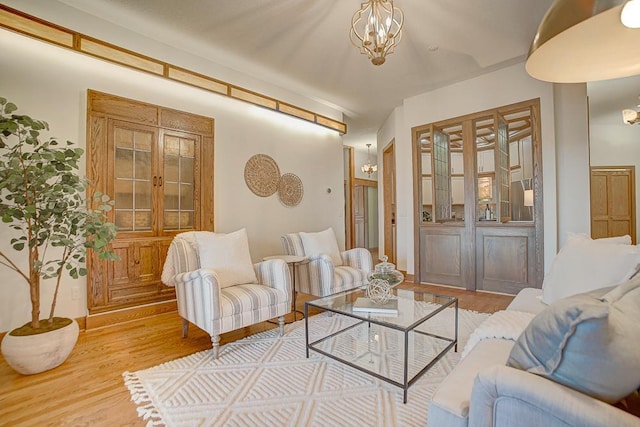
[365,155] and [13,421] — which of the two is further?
[365,155]

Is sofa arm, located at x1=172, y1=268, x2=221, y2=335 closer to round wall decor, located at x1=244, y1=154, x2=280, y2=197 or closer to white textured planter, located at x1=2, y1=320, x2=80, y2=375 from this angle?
white textured planter, located at x1=2, y1=320, x2=80, y2=375

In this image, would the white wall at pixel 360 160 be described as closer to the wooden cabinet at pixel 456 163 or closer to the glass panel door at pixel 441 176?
the wooden cabinet at pixel 456 163

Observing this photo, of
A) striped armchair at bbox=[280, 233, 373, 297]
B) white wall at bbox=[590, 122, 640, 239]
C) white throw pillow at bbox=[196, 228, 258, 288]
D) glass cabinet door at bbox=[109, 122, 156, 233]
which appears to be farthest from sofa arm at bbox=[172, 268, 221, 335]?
white wall at bbox=[590, 122, 640, 239]

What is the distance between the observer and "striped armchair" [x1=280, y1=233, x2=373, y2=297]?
308cm

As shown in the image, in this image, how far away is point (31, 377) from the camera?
78.9 inches

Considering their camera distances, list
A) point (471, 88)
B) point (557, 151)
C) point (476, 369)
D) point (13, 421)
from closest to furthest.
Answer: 1. point (476, 369)
2. point (13, 421)
3. point (557, 151)
4. point (471, 88)

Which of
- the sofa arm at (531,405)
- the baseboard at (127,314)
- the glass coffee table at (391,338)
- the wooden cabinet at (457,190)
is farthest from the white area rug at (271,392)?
the wooden cabinet at (457,190)

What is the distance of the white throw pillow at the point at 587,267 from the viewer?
1551mm

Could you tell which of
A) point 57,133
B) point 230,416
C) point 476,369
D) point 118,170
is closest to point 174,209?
point 118,170

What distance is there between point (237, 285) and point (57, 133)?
6.76ft

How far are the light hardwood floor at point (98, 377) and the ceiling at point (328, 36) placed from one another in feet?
9.53

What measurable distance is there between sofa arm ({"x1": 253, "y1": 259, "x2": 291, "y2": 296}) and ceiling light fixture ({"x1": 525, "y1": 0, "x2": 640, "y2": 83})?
2.14 m

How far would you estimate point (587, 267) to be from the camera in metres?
1.72

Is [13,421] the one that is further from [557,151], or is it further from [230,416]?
[557,151]
